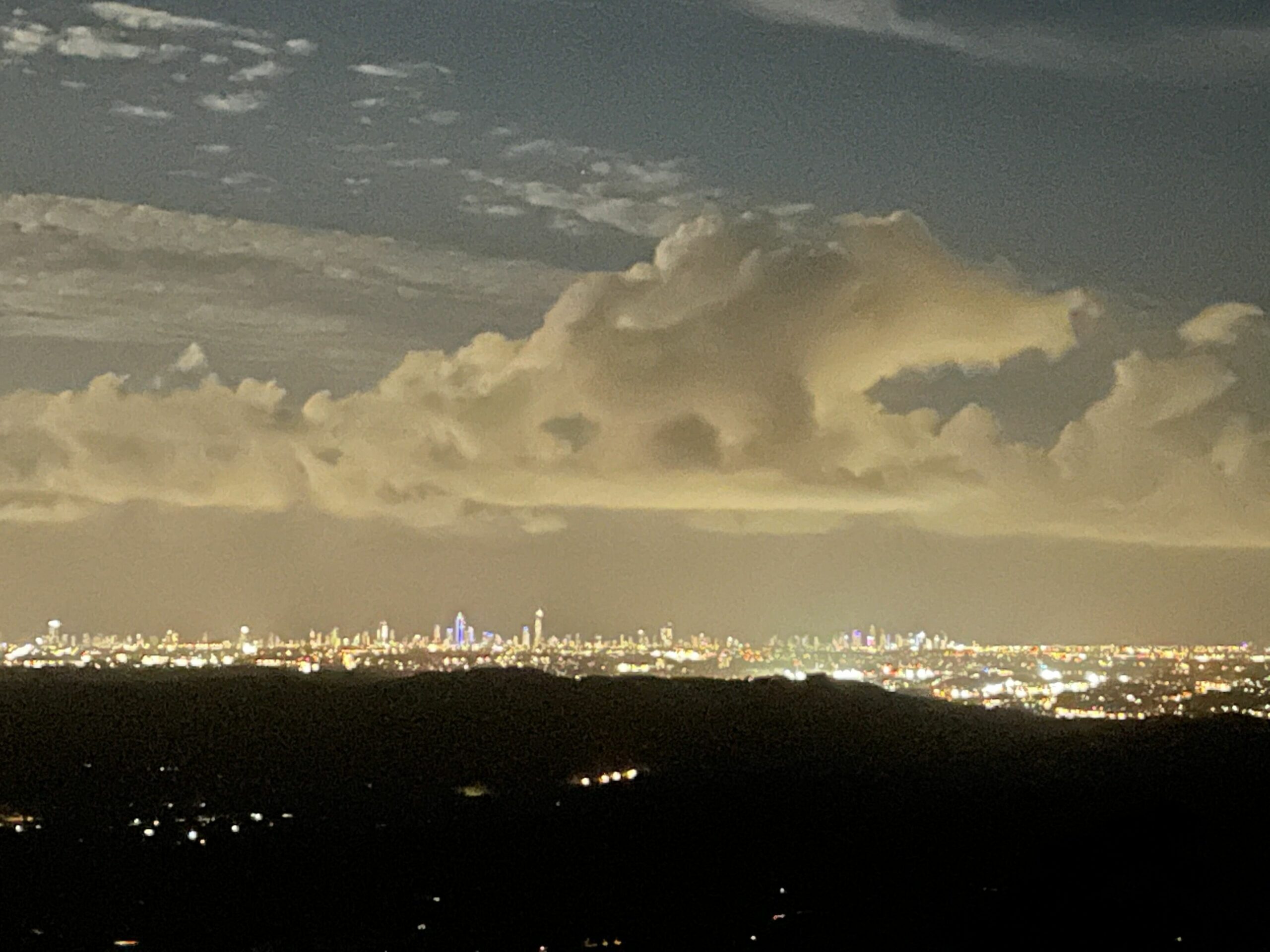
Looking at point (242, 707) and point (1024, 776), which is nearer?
point (1024, 776)

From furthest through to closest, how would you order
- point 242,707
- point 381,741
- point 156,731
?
1. point 242,707
2. point 156,731
3. point 381,741

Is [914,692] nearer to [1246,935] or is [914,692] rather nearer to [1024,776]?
[1024,776]

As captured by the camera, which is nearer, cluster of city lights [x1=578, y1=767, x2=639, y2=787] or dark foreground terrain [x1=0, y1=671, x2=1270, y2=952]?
dark foreground terrain [x1=0, y1=671, x2=1270, y2=952]

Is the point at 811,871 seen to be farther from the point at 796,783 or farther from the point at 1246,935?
the point at 796,783

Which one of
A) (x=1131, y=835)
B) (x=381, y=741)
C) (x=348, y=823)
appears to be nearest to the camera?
(x=1131, y=835)

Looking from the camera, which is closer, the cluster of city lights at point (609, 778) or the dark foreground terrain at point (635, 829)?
the dark foreground terrain at point (635, 829)

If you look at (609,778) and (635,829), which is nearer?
(635,829)

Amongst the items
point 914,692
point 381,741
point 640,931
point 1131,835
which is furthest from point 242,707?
point 640,931

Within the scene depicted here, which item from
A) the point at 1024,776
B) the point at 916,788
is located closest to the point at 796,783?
the point at 916,788
